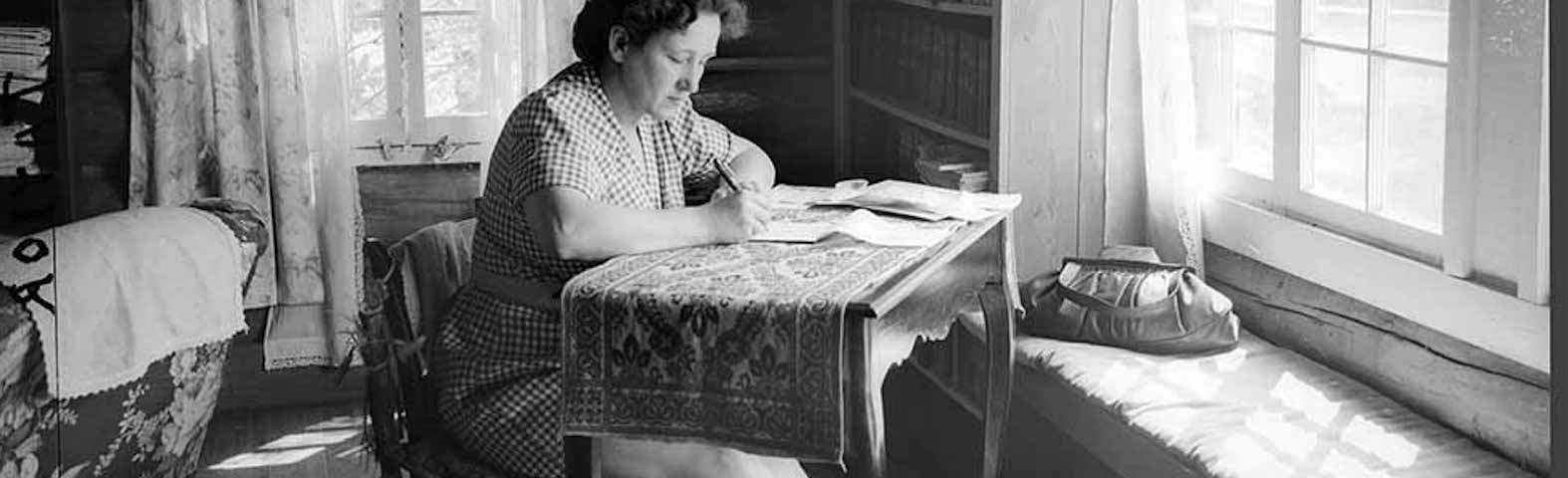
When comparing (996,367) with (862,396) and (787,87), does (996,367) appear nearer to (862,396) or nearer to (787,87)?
(862,396)

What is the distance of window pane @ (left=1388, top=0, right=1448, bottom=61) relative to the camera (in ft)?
10.3

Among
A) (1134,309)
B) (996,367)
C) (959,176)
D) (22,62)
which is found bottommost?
(996,367)

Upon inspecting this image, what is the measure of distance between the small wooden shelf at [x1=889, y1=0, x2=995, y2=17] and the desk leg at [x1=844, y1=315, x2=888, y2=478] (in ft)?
5.96

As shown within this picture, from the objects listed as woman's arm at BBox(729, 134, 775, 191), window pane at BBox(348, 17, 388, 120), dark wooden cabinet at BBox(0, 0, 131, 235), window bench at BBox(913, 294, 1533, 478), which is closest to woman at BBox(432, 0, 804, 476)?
woman's arm at BBox(729, 134, 775, 191)

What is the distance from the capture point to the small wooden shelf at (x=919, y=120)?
14.2 feet

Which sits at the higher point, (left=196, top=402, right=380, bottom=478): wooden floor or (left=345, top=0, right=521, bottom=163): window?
(left=345, top=0, right=521, bottom=163): window

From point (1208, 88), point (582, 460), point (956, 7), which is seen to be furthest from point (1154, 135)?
point (582, 460)

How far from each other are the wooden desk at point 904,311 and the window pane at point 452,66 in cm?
229

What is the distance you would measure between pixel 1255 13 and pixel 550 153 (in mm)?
1724

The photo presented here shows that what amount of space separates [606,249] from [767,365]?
0.45m

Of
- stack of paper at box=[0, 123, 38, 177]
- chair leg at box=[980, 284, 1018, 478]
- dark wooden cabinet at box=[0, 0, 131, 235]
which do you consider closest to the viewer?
stack of paper at box=[0, 123, 38, 177]

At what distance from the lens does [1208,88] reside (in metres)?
4.08

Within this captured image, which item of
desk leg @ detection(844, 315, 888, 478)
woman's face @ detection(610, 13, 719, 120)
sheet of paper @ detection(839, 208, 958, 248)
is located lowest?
desk leg @ detection(844, 315, 888, 478)

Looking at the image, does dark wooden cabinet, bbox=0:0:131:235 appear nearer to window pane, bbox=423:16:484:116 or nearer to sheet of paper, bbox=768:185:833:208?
window pane, bbox=423:16:484:116
